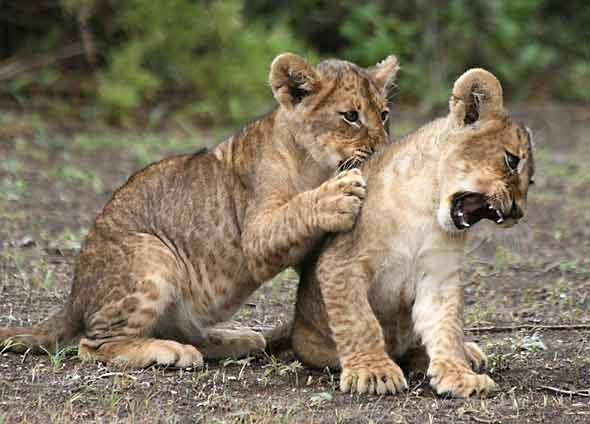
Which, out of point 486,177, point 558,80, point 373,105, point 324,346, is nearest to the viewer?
point 486,177

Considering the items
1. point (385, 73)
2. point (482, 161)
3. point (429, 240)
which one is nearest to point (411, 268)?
point (429, 240)

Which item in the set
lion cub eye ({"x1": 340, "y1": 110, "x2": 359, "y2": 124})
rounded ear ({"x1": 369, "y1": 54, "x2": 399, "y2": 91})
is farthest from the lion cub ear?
Answer: rounded ear ({"x1": 369, "y1": 54, "x2": 399, "y2": 91})

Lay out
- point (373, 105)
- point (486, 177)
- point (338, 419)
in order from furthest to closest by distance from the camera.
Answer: point (373, 105) → point (486, 177) → point (338, 419)

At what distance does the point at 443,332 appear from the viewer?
15.5 ft

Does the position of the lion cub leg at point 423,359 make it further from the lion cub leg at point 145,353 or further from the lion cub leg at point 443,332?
the lion cub leg at point 145,353

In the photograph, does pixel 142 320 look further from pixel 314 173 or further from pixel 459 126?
pixel 459 126

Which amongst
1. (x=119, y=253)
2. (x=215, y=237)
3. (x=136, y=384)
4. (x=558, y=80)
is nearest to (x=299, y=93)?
(x=215, y=237)

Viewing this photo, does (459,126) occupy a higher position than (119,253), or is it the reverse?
(459,126)

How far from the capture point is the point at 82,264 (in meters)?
5.39

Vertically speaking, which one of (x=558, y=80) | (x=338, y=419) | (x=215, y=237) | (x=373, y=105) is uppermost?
(x=558, y=80)

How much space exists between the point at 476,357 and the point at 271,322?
1.44m

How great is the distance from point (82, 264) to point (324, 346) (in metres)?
1.15

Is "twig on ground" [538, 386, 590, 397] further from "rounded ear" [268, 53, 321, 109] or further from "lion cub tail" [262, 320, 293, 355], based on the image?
"rounded ear" [268, 53, 321, 109]

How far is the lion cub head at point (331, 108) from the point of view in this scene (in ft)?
17.6
